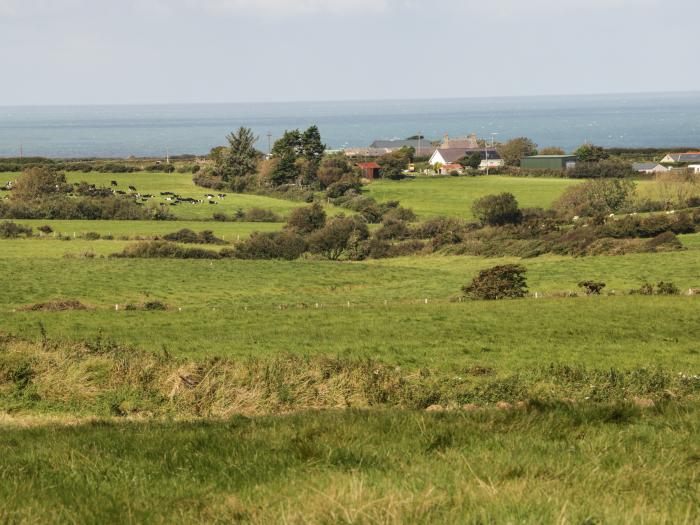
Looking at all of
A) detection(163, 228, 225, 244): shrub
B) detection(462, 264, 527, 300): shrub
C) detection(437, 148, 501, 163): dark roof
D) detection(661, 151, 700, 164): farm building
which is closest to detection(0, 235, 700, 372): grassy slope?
detection(462, 264, 527, 300): shrub

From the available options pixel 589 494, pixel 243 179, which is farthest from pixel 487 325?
pixel 243 179

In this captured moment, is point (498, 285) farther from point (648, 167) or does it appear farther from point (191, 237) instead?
point (648, 167)

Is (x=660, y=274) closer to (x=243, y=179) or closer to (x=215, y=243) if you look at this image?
(x=215, y=243)

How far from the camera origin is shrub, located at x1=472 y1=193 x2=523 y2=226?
95312mm

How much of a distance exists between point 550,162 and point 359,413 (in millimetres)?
143570

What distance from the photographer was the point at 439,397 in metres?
16.8

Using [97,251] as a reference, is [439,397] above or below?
above

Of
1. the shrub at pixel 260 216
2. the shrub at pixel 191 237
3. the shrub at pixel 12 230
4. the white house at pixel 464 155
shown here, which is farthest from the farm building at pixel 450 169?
the shrub at pixel 12 230

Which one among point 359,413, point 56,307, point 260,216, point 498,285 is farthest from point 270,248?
point 359,413

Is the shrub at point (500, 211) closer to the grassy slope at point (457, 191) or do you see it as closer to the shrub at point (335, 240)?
the grassy slope at point (457, 191)

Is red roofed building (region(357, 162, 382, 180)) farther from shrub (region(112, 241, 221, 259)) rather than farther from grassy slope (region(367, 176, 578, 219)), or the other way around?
shrub (region(112, 241, 221, 259))

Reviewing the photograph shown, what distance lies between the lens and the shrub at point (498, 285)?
4200cm

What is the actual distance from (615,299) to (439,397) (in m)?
22.7

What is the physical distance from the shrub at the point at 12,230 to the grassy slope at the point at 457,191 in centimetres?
4397
